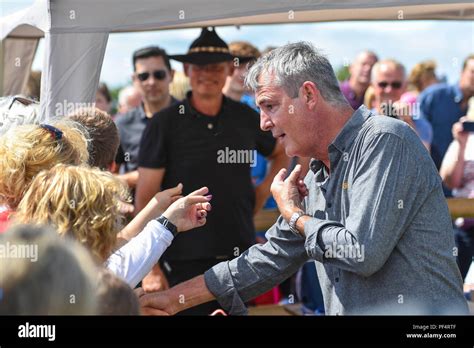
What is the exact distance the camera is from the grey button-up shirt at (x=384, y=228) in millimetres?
2939

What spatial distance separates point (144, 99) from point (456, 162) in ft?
7.74

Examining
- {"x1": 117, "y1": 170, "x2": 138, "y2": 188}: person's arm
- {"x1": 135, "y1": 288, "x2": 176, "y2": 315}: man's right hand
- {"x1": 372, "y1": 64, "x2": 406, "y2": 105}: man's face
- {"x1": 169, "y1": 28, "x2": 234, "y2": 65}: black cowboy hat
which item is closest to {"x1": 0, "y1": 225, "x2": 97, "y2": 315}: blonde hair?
{"x1": 135, "y1": 288, "x2": 176, "y2": 315}: man's right hand

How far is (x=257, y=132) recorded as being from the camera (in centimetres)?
577

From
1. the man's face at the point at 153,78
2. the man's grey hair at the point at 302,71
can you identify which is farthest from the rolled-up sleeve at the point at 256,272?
the man's face at the point at 153,78

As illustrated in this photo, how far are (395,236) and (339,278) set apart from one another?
0.34 m

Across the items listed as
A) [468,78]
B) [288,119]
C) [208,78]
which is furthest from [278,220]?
[468,78]

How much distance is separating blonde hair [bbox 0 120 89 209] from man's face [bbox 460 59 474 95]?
512cm

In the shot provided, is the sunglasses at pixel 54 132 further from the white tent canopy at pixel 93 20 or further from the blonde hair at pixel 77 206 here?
the white tent canopy at pixel 93 20

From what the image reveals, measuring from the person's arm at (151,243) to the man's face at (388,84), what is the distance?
348 cm

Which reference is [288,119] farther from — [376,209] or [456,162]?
[456,162]

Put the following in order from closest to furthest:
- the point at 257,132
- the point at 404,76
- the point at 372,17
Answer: the point at 372,17, the point at 257,132, the point at 404,76

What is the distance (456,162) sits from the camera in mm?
6281
